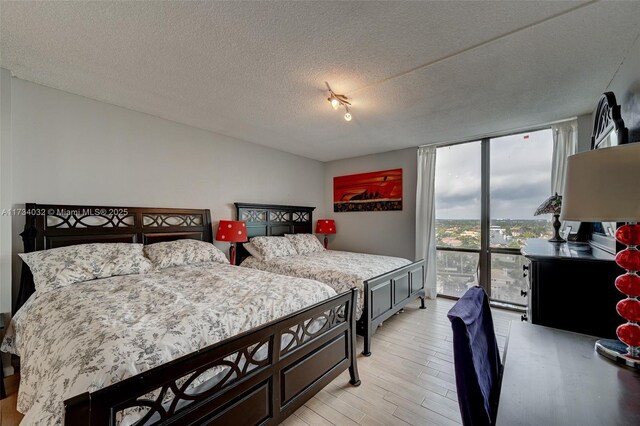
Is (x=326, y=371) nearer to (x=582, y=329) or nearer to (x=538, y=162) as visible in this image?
(x=582, y=329)

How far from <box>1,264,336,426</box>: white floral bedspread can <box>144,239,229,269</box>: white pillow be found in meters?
0.37

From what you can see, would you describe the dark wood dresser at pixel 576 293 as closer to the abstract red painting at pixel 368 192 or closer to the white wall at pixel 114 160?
the abstract red painting at pixel 368 192

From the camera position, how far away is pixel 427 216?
163 inches

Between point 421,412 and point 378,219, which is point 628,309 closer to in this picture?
point 421,412

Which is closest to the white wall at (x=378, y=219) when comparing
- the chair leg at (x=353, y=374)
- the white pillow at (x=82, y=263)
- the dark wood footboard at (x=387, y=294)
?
the dark wood footboard at (x=387, y=294)

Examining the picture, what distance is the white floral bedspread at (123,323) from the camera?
1036mm

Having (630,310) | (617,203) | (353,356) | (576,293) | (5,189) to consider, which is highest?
(5,189)

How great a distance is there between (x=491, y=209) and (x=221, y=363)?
13.3 feet

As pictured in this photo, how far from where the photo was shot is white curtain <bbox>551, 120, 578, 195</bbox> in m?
3.05

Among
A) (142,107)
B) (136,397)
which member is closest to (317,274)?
(136,397)

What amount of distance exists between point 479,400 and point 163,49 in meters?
2.69

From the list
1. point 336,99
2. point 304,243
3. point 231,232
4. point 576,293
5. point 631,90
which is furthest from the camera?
point 304,243

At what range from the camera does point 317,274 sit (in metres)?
2.86

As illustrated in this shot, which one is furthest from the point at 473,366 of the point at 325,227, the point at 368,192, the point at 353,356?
the point at 325,227
